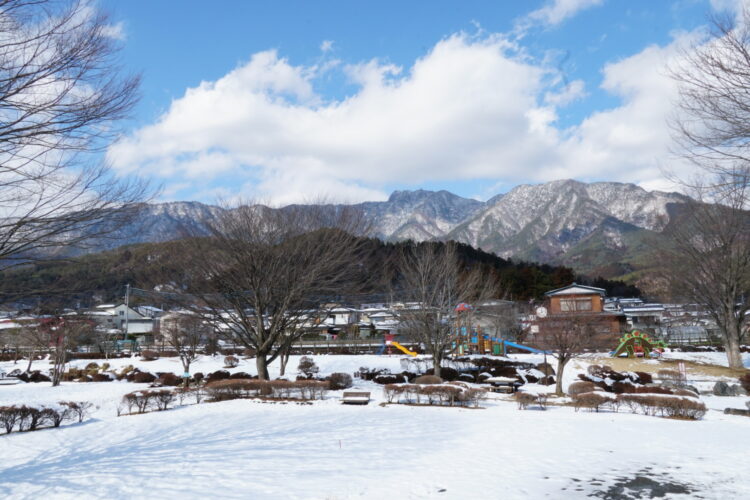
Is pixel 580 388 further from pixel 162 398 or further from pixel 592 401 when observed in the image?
pixel 162 398

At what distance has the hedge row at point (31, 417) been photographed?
12586 millimetres

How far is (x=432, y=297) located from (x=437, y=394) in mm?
8090

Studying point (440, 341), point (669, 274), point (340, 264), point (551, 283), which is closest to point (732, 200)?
point (340, 264)

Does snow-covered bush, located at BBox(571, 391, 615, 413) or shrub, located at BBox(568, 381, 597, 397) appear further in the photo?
shrub, located at BBox(568, 381, 597, 397)

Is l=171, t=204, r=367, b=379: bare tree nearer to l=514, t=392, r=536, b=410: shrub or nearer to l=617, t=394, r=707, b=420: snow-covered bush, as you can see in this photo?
l=514, t=392, r=536, b=410: shrub

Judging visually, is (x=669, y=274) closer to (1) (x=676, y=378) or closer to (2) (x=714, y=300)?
(2) (x=714, y=300)

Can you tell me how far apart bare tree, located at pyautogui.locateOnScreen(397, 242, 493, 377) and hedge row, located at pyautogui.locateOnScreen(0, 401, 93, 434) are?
47.8 ft

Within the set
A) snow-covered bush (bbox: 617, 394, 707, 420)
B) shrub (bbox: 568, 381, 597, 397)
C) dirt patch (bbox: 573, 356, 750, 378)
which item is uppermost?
snow-covered bush (bbox: 617, 394, 707, 420)

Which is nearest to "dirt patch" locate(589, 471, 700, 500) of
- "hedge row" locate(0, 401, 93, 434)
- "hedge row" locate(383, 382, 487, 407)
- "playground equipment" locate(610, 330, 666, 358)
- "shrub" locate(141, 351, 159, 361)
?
Answer: "hedge row" locate(383, 382, 487, 407)

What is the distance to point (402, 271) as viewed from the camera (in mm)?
25375

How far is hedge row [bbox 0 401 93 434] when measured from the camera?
12.6 meters

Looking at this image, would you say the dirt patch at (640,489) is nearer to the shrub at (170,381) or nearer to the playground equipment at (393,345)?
the shrub at (170,381)

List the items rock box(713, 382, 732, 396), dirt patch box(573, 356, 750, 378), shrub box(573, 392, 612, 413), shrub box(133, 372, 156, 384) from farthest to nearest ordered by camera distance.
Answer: shrub box(133, 372, 156, 384) < dirt patch box(573, 356, 750, 378) < rock box(713, 382, 732, 396) < shrub box(573, 392, 612, 413)

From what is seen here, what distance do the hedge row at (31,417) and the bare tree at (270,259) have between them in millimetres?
5609
